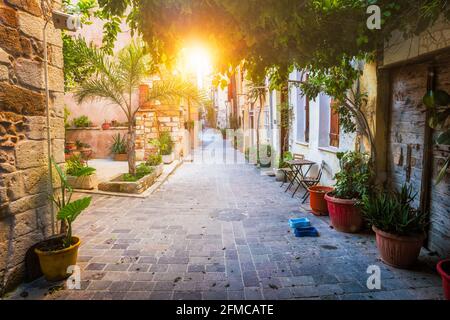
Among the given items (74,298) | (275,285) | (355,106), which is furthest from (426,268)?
(74,298)

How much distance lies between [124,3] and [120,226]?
11.6 feet

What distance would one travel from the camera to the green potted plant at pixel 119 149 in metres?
13.2

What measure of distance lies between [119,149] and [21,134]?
10.5m

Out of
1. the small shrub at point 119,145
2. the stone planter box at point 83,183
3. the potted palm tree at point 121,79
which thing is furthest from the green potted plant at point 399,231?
the small shrub at point 119,145

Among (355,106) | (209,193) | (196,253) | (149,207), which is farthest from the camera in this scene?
(209,193)

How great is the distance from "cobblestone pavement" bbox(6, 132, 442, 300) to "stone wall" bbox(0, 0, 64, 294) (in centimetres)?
54

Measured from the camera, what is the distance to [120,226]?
503cm

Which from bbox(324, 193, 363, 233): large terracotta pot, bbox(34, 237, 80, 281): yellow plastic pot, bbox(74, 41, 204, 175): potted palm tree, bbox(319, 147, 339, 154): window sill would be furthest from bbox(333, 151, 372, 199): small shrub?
bbox(74, 41, 204, 175): potted palm tree

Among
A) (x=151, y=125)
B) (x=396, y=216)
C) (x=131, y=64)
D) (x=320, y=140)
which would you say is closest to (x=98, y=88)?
(x=131, y=64)

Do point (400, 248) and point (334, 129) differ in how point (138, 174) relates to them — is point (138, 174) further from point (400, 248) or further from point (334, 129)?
point (400, 248)

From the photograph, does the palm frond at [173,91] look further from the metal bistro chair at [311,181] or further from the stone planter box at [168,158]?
the metal bistro chair at [311,181]

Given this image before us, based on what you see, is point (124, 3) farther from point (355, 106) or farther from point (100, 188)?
point (100, 188)

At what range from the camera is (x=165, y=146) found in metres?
12.2

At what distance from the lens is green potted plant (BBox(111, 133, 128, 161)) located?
13.2 metres
